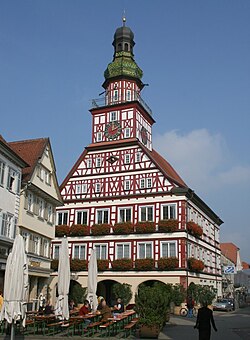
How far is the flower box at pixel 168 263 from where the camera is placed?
38.0 meters

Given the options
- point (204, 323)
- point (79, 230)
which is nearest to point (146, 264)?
point (79, 230)

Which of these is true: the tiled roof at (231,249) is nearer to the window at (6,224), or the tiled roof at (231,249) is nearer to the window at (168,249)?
the window at (168,249)

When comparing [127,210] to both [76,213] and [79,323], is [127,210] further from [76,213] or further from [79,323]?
[79,323]

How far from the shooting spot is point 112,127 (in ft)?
148

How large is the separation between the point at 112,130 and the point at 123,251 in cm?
1177

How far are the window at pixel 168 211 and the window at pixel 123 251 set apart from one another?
4.18 metres

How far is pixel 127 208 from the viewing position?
137 feet

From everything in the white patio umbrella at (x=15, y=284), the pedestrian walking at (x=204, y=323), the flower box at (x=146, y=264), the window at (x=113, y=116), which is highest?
the window at (x=113, y=116)

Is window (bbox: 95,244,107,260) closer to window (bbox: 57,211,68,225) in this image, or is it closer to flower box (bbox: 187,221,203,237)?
window (bbox: 57,211,68,225)

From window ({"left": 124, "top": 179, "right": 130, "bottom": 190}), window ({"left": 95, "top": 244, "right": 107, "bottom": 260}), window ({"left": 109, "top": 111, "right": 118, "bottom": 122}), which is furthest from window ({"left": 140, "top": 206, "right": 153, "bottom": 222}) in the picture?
window ({"left": 109, "top": 111, "right": 118, "bottom": 122})

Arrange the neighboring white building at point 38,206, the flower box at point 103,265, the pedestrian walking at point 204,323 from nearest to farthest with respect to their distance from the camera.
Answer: the pedestrian walking at point 204,323 → the neighboring white building at point 38,206 → the flower box at point 103,265

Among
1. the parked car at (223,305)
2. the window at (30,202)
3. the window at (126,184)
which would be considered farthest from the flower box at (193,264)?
the window at (30,202)

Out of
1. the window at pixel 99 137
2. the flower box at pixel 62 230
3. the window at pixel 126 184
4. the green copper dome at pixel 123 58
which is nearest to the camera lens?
the window at pixel 126 184

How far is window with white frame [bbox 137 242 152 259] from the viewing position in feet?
131
